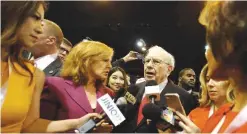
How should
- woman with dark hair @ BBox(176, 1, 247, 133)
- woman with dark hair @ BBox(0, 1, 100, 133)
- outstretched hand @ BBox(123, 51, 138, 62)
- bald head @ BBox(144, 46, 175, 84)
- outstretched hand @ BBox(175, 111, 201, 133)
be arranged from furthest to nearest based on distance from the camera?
1. outstretched hand @ BBox(123, 51, 138, 62)
2. bald head @ BBox(144, 46, 175, 84)
3. woman with dark hair @ BBox(0, 1, 100, 133)
4. outstretched hand @ BBox(175, 111, 201, 133)
5. woman with dark hair @ BBox(176, 1, 247, 133)

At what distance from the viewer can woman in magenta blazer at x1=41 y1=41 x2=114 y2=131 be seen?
201 cm

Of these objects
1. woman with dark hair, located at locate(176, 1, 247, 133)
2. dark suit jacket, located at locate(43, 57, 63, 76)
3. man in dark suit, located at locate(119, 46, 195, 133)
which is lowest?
dark suit jacket, located at locate(43, 57, 63, 76)

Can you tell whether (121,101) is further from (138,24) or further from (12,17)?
(138,24)

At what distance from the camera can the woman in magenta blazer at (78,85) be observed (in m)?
2.01

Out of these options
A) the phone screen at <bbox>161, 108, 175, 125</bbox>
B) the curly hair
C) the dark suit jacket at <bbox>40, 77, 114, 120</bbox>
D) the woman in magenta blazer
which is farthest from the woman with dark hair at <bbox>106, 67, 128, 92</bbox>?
the curly hair

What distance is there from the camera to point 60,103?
203cm

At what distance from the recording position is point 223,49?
101cm

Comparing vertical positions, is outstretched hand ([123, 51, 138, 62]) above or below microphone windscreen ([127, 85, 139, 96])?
below

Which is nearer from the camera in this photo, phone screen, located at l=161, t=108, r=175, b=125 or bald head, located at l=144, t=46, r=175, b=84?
phone screen, located at l=161, t=108, r=175, b=125

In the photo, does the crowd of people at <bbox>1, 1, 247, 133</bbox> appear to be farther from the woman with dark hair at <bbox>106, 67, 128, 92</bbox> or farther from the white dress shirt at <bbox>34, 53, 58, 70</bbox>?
the woman with dark hair at <bbox>106, 67, 128, 92</bbox>

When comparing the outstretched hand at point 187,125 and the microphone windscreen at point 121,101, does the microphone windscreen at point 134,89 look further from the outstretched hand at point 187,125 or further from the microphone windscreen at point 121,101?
the outstretched hand at point 187,125

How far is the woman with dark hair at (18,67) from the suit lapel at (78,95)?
1.61ft

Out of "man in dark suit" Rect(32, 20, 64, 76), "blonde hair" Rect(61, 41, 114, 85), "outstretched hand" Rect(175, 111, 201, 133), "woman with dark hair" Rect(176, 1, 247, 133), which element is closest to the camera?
"woman with dark hair" Rect(176, 1, 247, 133)

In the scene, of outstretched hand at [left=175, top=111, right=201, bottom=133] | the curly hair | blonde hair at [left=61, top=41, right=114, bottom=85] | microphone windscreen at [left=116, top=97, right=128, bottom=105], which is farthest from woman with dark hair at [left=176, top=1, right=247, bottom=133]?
blonde hair at [left=61, top=41, right=114, bottom=85]
